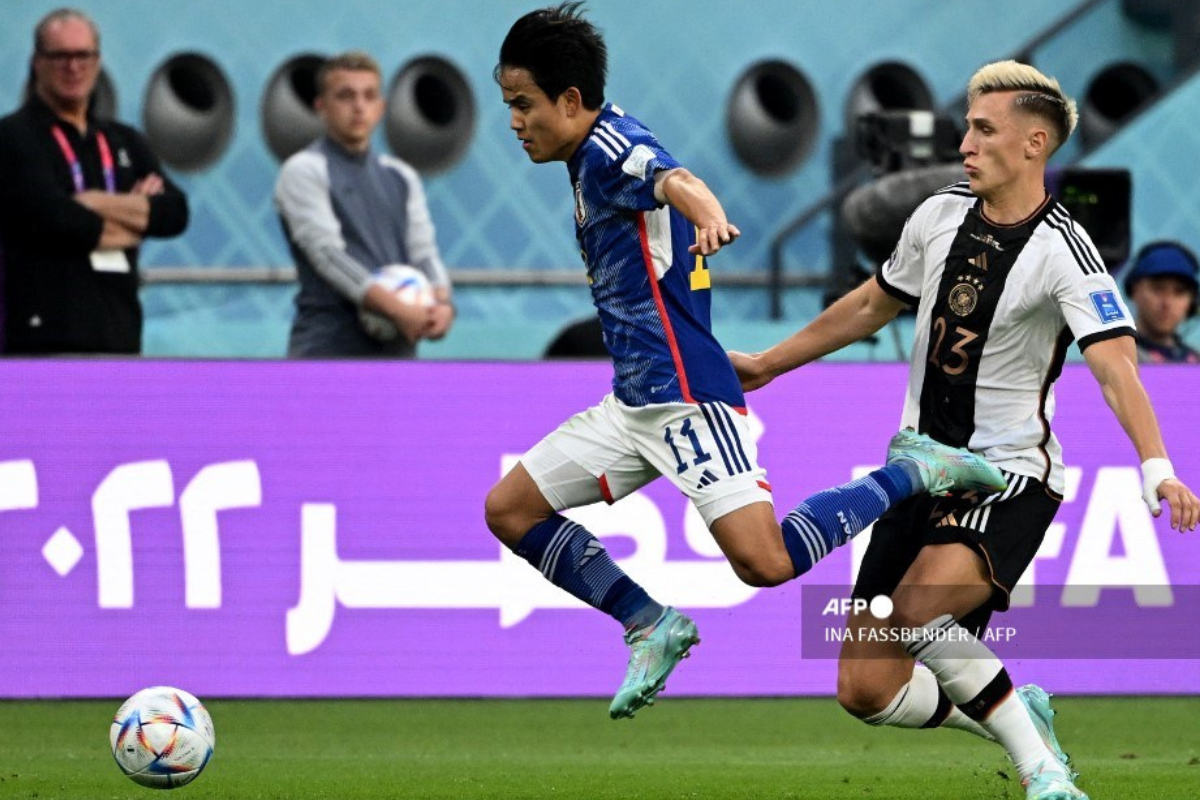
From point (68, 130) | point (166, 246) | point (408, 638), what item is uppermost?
point (68, 130)

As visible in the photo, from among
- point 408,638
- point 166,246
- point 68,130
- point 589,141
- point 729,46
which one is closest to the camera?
point 589,141

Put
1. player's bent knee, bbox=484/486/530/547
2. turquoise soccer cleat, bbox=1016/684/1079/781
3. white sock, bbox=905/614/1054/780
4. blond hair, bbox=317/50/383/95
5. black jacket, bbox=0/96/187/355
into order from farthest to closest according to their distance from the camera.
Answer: blond hair, bbox=317/50/383/95 → black jacket, bbox=0/96/187/355 → player's bent knee, bbox=484/486/530/547 → turquoise soccer cleat, bbox=1016/684/1079/781 → white sock, bbox=905/614/1054/780

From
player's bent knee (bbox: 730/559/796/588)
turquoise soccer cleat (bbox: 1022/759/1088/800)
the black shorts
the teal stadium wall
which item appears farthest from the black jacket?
turquoise soccer cleat (bbox: 1022/759/1088/800)

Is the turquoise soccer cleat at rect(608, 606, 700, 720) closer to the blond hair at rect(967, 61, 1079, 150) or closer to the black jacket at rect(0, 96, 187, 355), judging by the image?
the blond hair at rect(967, 61, 1079, 150)

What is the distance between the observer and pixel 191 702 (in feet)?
22.4

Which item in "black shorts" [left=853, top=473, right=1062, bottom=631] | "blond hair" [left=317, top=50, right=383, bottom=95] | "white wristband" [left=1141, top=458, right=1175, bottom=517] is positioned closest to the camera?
"white wristband" [left=1141, top=458, right=1175, bottom=517]

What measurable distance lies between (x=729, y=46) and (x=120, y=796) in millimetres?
10031

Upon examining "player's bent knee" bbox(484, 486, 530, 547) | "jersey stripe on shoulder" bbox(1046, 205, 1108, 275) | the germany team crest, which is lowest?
"player's bent knee" bbox(484, 486, 530, 547)

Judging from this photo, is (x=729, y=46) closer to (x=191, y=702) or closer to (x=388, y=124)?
(x=388, y=124)

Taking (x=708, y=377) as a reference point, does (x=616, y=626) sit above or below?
below

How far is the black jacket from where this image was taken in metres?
9.51

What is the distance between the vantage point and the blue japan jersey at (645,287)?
6.54 m

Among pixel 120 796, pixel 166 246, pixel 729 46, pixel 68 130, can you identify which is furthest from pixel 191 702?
pixel 729 46

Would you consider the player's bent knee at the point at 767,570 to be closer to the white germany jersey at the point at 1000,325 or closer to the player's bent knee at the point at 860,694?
the player's bent knee at the point at 860,694
